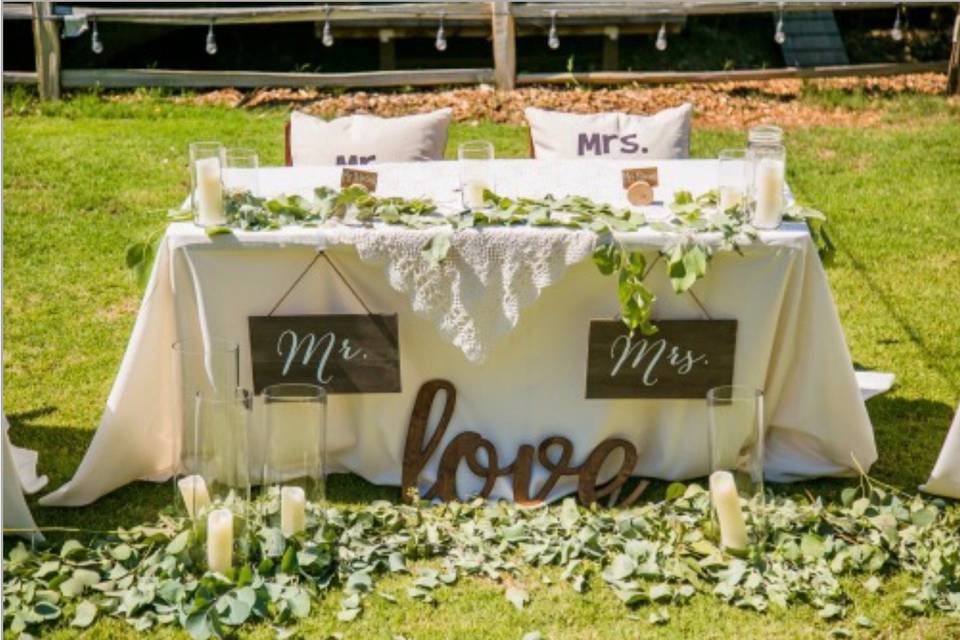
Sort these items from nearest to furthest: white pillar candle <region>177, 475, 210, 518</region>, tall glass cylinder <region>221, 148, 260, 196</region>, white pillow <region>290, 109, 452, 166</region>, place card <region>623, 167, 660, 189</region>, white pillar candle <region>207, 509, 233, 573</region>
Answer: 1. white pillar candle <region>207, 509, 233, 573</region>
2. white pillar candle <region>177, 475, 210, 518</region>
3. tall glass cylinder <region>221, 148, 260, 196</region>
4. place card <region>623, 167, 660, 189</region>
5. white pillow <region>290, 109, 452, 166</region>

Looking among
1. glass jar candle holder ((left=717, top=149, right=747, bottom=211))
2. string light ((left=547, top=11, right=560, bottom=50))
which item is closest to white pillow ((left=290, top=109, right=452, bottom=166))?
glass jar candle holder ((left=717, top=149, right=747, bottom=211))

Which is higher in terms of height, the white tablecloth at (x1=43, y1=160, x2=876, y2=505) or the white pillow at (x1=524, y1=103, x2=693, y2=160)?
the white pillow at (x1=524, y1=103, x2=693, y2=160)

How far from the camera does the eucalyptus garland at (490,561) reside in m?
3.94

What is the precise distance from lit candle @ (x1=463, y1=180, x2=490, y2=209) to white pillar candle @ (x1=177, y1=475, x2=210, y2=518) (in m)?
1.18

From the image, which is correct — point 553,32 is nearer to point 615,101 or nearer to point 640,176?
point 615,101

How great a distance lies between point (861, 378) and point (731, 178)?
1353 millimetres

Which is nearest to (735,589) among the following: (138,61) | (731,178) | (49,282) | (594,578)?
(594,578)

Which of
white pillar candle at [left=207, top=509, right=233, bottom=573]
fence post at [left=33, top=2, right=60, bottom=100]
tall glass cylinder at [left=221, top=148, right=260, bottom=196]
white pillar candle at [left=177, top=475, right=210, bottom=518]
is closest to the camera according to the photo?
white pillar candle at [left=207, top=509, right=233, bottom=573]

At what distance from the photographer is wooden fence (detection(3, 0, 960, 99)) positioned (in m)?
9.23

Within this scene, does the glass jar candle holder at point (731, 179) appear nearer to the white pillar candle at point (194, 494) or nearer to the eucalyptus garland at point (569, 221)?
the eucalyptus garland at point (569, 221)

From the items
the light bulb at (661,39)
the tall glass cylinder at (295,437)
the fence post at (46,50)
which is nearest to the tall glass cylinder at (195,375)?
the tall glass cylinder at (295,437)

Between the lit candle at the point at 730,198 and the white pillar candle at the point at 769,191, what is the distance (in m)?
0.17

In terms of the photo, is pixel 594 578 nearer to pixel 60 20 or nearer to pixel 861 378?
pixel 861 378

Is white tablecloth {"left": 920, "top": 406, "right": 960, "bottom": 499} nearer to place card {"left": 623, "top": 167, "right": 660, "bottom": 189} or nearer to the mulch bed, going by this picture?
place card {"left": 623, "top": 167, "right": 660, "bottom": 189}
